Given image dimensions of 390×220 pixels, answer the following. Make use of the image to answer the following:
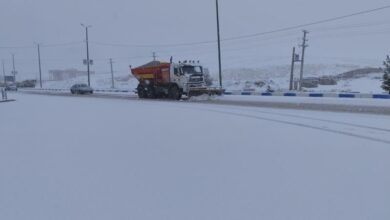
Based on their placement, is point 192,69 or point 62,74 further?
point 62,74

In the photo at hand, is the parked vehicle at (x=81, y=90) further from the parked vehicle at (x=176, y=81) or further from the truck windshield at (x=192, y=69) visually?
the truck windshield at (x=192, y=69)

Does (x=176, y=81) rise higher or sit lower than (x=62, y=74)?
higher

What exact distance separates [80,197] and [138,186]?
35.6 inches

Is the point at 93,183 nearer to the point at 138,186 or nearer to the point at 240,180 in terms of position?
the point at 138,186

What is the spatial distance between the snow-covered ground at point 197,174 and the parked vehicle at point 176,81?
59.8ft

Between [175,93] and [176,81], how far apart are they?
838mm

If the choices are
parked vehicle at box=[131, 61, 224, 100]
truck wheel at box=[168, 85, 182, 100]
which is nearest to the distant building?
parked vehicle at box=[131, 61, 224, 100]

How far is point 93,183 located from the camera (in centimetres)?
721

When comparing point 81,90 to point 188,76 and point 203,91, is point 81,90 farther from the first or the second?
point 203,91

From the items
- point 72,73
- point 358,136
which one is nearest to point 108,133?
point 358,136

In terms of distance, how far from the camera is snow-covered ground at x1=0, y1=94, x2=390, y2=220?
232 inches

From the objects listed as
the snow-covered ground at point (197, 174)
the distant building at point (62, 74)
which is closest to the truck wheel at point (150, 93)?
the snow-covered ground at point (197, 174)

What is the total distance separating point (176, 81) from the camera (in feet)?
106

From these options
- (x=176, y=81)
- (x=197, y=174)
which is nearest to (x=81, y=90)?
(x=176, y=81)
